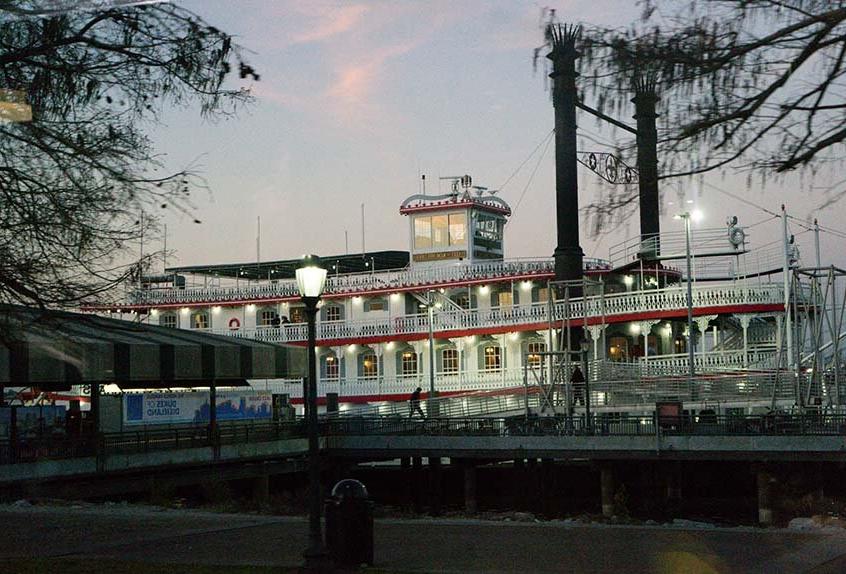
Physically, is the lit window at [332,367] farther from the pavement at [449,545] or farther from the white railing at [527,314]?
the pavement at [449,545]

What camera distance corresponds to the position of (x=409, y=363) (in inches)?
2050

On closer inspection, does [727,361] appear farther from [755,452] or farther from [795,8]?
[795,8]

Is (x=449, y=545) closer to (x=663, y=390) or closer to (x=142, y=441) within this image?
(x=142, y=441)

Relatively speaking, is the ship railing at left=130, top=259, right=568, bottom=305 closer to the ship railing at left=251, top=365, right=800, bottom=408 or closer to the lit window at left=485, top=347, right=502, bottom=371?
the lit window at left=485, top=347, right=502, bottom=371

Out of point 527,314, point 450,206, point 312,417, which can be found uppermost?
point 450,206

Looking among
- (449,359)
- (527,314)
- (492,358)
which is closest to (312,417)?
(527,314)

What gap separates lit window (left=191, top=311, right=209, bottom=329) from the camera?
5603 cm

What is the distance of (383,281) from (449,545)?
38532 mm

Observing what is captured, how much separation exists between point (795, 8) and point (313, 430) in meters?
8.02

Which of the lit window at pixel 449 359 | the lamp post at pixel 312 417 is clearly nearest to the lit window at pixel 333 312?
the lit window at pixel 449 359

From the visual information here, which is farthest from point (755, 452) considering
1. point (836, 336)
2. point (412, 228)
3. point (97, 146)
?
point (412, 228)

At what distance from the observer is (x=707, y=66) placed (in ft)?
22.8

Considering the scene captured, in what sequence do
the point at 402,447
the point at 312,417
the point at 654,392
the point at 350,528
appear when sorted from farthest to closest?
the point at 654,392 → the point at 402,447 → the point at 312,417 → the point at 350,528

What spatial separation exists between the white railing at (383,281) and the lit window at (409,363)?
11.0ft
